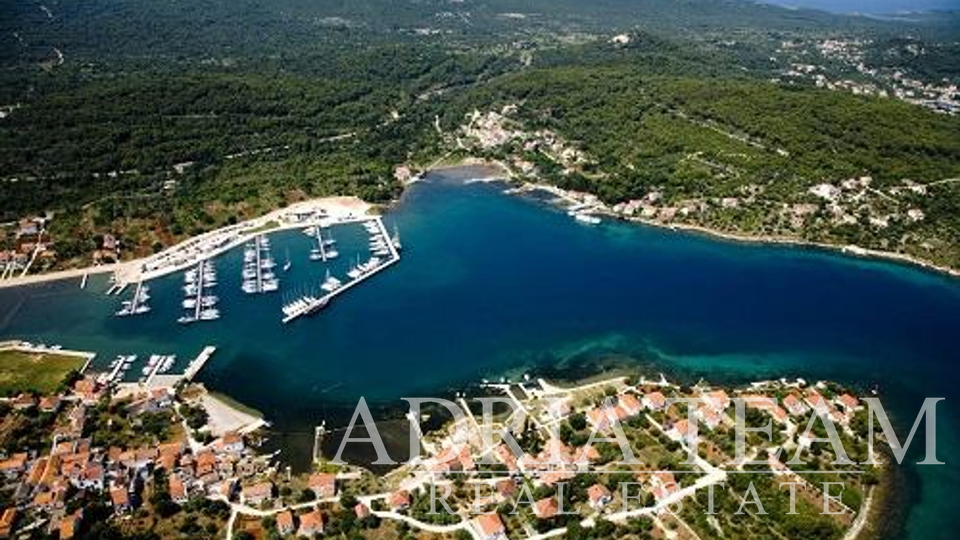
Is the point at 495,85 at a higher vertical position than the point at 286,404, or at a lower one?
higher

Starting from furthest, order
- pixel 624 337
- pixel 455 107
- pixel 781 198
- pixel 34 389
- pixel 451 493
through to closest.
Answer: pixel 455 107 → pixel 781 198 → pixel 624 337 → pixel 34 389 → pixel 451 493

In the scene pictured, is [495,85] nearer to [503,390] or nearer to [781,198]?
[781,198]

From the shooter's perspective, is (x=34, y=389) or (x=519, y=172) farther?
(x=519, y=172)

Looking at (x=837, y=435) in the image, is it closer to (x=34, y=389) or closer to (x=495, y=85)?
(x=34, y=389)

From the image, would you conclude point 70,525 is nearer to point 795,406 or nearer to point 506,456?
point 506,456

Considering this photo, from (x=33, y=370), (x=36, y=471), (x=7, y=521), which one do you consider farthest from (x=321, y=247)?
(x=7, y=521)

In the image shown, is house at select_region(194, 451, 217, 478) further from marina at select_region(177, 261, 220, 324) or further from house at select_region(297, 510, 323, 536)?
marina at select_region(177, 261, 220, 324)

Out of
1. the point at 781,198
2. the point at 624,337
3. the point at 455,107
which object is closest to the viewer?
the point at 624,337

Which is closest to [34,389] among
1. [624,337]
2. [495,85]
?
[624,337]

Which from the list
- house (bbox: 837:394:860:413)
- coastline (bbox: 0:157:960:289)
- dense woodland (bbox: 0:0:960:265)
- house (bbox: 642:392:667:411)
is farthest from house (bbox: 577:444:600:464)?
dense woodland (bbox: 0:0:960:265)
